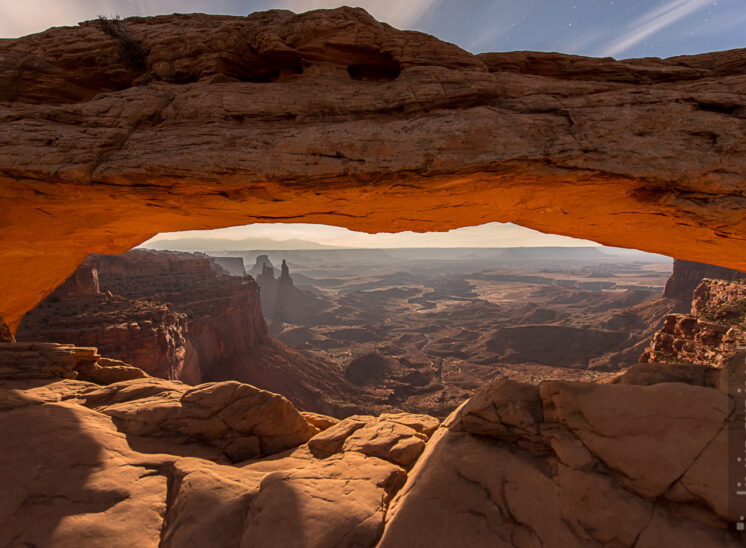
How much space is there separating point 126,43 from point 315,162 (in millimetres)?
5734

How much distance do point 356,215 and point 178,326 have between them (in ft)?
78.2

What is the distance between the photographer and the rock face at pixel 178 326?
19047 millimetres

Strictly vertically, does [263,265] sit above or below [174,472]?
below

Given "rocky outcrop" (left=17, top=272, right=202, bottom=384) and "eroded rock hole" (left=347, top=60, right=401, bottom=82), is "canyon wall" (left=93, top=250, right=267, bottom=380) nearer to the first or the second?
"rocky outcrop" (left=17, top=272, right=202, bottom=384)

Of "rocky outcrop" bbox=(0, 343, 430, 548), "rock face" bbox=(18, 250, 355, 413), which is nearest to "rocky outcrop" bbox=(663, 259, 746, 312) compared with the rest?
"rock face" bbox=(18, 250, 355, 413)

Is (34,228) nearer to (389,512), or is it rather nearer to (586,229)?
(389,512)

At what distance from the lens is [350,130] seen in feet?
19.1

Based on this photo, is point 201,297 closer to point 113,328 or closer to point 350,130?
point 113,328

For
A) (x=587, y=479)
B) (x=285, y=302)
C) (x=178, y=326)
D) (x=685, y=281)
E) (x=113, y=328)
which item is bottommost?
(x=285, y=302)

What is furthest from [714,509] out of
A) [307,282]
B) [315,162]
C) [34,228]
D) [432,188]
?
[307,282]

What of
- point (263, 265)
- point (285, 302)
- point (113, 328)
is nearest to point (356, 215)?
point (113, 328)

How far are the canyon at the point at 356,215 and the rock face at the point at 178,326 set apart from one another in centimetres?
1329

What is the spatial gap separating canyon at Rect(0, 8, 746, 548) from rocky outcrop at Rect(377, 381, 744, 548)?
25 millimetres

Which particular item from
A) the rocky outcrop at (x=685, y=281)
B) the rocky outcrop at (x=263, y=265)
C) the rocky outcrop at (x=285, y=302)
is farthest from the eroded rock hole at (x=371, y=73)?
the rocky outcrop at (x=263, y=265)
